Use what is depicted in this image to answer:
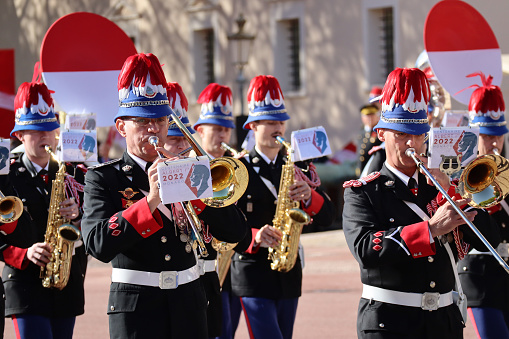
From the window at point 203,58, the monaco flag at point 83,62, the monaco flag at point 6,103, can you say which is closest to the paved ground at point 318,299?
the monaco flag at point 6,103

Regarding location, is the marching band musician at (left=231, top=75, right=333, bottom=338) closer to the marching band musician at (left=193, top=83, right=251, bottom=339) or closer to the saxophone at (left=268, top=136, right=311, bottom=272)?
the saxophone at (left=268, top=136, right=311, bottom=272)

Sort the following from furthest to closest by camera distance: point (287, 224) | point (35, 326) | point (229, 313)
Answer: point (229, 313) → point (287, 224) → point (35, 326)

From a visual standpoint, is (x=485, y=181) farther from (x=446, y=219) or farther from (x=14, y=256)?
(x=14, y=256)

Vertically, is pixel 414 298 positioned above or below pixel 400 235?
below

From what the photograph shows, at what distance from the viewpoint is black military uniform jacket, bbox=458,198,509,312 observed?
7.17 m

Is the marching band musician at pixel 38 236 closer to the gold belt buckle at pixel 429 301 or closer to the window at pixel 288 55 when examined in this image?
the gold belt buckle at pixel 429 301

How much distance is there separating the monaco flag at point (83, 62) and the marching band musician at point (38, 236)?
10.2 inches

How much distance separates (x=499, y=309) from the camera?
7168 mm

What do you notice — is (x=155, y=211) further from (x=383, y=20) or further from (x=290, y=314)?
(x=383, y=20)

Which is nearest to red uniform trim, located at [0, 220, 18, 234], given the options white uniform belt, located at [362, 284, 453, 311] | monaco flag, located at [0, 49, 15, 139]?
monaco flag, located at [0, 49, 15, 139]

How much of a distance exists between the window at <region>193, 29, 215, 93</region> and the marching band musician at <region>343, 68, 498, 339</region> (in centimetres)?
2207

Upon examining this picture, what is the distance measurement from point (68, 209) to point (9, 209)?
0.79m

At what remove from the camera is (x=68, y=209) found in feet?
23.8

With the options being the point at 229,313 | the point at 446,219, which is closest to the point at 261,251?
the point at 229,313
